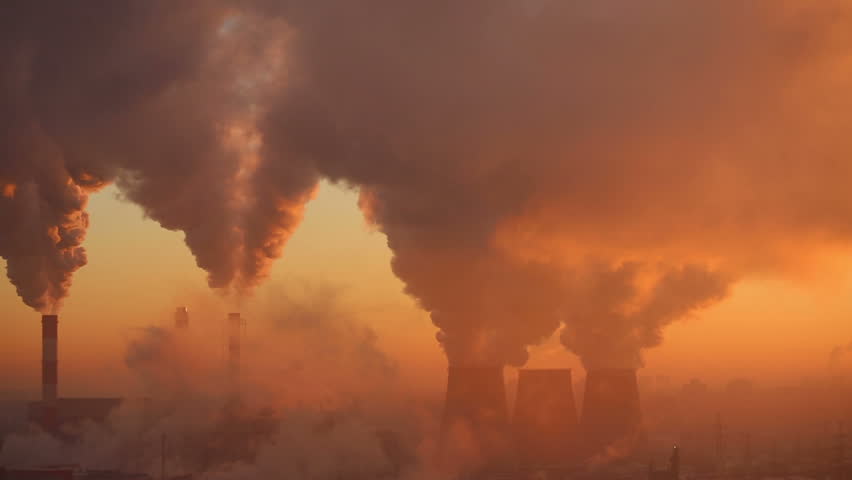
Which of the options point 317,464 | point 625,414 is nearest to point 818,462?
point 625,414

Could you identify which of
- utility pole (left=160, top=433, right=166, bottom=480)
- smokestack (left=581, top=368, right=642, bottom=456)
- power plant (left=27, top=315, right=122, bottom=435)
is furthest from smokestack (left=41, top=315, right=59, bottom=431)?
smokestack (left=581, top=368, right=642, bottom=456)

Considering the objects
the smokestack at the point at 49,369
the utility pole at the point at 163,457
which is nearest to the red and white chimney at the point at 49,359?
the smokestack at the point at 49,369

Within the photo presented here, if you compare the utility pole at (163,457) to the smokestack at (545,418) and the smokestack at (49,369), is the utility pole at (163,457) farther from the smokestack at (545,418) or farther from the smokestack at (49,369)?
the smokestack at (545,418)

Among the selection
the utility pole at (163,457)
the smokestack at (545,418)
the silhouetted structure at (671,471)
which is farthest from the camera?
the smokestack at (545,418)

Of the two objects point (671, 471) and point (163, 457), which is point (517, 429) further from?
point (163, 457)

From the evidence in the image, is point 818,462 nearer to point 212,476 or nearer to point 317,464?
point 317,464

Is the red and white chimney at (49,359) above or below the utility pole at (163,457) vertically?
above
